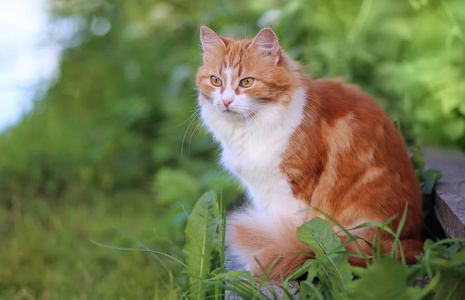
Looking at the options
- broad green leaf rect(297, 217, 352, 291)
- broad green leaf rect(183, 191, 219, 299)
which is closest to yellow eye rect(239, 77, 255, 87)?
broad green leaf rect(183, 191, 219, 299)

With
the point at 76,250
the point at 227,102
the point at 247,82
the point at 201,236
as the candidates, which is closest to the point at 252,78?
the point at 247,82

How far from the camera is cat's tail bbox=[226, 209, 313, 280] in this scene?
1.68m

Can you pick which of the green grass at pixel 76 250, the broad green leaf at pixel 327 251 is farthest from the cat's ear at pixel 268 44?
the green grass at pixel 76 250

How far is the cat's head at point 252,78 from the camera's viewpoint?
1950mm

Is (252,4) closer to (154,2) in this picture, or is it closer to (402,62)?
(402,62)

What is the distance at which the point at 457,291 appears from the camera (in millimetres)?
1403

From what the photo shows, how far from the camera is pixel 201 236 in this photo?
6.06 feet

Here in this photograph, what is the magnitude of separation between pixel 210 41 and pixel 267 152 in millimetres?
561

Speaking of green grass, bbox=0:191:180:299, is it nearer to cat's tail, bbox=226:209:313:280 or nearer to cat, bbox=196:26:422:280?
cat's tail, bbox=226:209:313:280

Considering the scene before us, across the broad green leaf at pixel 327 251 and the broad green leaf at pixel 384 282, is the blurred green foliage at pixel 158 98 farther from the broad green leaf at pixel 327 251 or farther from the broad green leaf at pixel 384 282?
the broad green leaf at pixel 384 282

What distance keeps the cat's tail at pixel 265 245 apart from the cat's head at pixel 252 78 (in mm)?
437

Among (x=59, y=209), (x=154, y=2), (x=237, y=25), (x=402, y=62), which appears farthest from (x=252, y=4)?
(x=59, y=209)

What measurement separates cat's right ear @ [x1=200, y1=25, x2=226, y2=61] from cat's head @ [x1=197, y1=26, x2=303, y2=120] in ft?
0.05

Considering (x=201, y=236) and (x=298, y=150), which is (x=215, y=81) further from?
(x=201, y=236)
